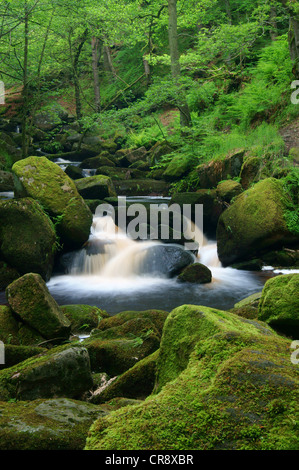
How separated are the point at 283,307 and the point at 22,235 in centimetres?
595

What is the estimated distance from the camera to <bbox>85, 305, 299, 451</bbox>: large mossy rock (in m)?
1.50

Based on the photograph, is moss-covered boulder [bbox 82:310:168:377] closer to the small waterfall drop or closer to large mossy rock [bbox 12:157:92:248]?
the small waterfall drop

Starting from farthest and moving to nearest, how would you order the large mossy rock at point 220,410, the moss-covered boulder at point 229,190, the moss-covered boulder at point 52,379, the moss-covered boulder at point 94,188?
the moss-covered boulder at point 94,188, the moss-covered boulder at point 229,190, the moss-covered boulder at point 52,379, the large mossy rock at point 220,410

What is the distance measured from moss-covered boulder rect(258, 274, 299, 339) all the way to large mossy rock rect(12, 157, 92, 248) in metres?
6.18

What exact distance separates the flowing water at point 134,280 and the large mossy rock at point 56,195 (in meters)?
0.66

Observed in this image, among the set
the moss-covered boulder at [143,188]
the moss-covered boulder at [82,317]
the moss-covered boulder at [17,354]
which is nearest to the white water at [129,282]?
the moss-covered boulder at [82,317]

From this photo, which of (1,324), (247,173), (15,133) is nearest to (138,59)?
(15,133)

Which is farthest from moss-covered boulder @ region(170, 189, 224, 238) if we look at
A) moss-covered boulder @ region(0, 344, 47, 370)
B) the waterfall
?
moss-covered boulder @ region(0, 344, 47, 370)

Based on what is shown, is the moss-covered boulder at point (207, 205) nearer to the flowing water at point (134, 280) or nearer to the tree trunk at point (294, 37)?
the flowing water at point (134, 280)

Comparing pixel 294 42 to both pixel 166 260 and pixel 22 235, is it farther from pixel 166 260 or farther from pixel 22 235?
pixel 22 235

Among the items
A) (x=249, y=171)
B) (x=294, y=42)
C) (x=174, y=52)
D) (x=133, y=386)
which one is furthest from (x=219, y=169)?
(x=133, y=386)

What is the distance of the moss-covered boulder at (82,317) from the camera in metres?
5.52
